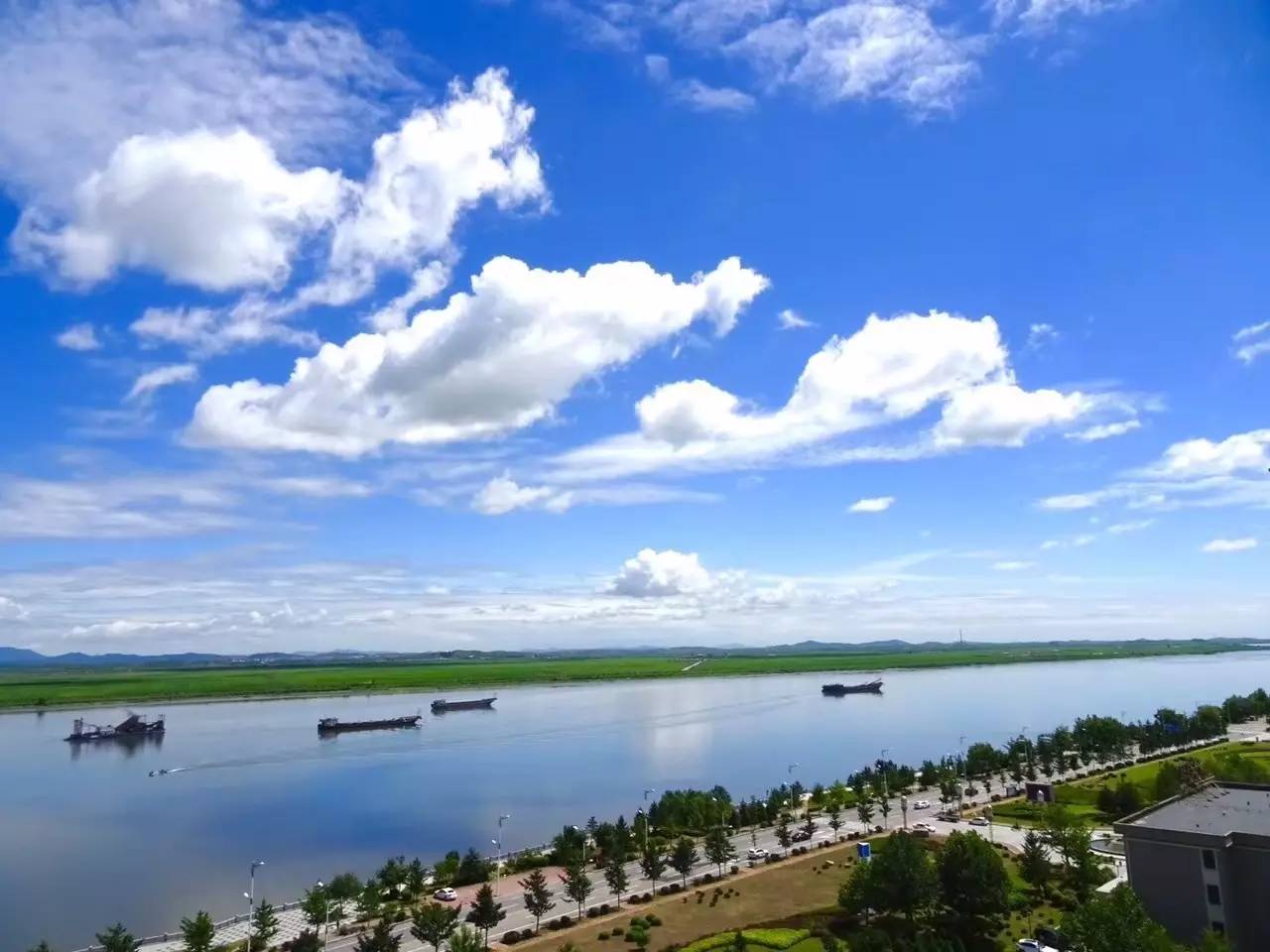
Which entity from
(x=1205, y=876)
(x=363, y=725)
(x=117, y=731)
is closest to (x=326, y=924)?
(x=1205, y=876)

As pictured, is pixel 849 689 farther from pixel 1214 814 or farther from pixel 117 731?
pixel 1214 814

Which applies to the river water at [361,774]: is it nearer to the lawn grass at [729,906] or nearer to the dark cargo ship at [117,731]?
the dark cargo ship at [117,731]

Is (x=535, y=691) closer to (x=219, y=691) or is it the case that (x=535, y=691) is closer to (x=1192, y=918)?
(x=219, y=691)

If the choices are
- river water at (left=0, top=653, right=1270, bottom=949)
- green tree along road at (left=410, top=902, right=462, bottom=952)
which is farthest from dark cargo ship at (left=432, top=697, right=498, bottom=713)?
green tree along road at (left=410, top=902, right=462, bottom=952)

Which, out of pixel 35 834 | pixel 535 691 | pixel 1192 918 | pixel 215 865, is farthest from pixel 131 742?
pixel 1192 918

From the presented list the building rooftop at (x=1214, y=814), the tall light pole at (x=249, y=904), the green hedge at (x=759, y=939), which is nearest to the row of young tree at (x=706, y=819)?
the tall light pole at (x=249, y=904)
